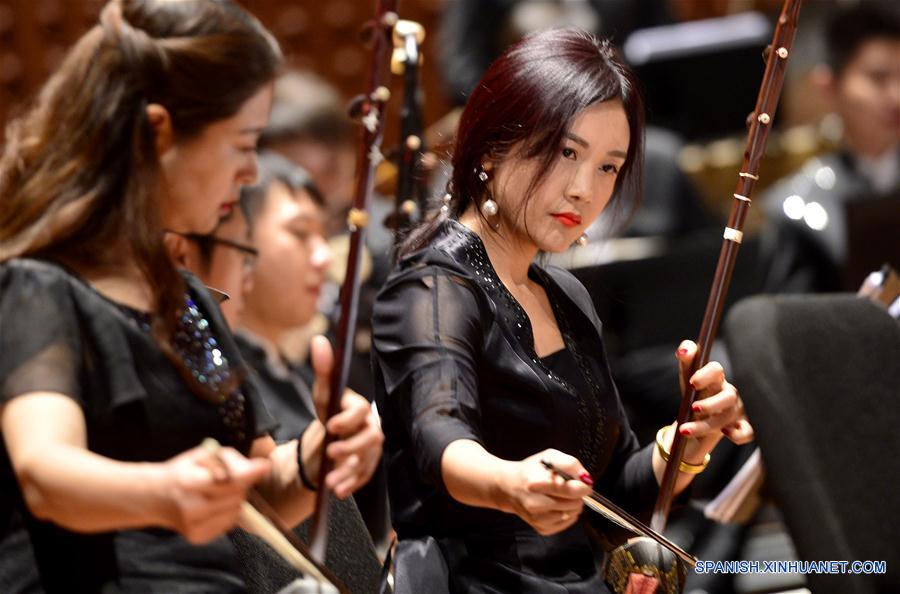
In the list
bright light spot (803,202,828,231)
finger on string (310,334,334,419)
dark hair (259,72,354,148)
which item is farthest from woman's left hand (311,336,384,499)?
bright light spot (803,202,828,231)

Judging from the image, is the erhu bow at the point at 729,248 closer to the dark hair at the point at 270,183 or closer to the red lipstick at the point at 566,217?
the red lipstick at the point at 566,217

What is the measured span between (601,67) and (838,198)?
1955mm

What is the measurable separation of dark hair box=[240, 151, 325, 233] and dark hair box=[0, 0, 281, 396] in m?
0.75

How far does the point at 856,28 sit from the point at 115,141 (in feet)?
8.42

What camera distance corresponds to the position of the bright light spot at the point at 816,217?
3174 millimetres

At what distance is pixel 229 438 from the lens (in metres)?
1.52

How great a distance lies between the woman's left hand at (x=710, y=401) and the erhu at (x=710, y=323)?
0.01 meters

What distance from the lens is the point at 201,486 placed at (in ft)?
3.80

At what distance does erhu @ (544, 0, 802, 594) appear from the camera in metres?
1.49

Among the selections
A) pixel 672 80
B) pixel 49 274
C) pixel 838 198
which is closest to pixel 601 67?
pixel 49 274

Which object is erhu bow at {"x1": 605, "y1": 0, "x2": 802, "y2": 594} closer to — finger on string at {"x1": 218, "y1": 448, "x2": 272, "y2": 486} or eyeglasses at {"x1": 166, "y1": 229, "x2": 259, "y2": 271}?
finger on string at {"x1": 218, "y1": 448, "x2": 272, "y2": 486}

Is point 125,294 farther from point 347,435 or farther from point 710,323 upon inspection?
point 710,323

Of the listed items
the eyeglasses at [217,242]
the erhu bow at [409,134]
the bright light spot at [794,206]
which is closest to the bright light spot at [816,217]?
the bright light spot at [794,206]

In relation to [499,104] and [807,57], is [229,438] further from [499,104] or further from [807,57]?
[807,57]
